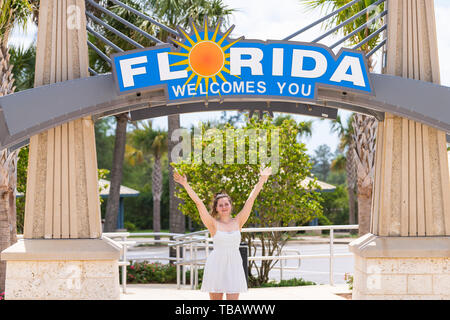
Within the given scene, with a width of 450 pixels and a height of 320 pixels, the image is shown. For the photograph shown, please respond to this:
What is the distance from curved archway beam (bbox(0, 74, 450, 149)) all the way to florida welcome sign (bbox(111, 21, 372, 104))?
0.20 meters

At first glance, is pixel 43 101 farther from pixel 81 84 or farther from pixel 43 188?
pixel 43 188

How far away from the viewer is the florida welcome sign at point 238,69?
7.40m

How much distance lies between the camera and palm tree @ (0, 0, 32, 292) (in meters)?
11.2

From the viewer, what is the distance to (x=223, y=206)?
→ 5648 mm

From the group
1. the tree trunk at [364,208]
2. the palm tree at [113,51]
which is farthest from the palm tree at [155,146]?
the tree trunk at [364,208]

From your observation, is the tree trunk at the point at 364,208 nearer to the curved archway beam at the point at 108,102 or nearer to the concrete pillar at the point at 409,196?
the concrete pillar at the point at 409,196

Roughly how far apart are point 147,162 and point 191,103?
49.4 m

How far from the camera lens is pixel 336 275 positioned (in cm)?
1642

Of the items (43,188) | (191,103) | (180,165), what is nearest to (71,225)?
(43,188)

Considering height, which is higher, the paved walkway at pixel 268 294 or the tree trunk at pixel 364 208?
the tree trunk at pixel 364 208

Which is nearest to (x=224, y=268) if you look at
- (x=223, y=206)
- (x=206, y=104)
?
(x=223, y=206)

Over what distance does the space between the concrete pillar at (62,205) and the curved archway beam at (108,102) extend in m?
0.29

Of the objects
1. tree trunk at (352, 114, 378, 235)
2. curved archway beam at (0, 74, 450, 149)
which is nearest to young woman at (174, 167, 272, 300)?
curved archway beam at (0, 74, 450, 149)

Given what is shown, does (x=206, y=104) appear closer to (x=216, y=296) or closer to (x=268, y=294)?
(x=216, y=296)
